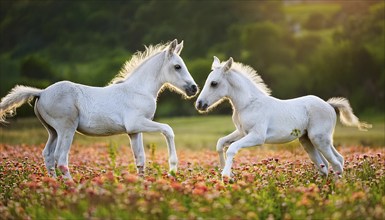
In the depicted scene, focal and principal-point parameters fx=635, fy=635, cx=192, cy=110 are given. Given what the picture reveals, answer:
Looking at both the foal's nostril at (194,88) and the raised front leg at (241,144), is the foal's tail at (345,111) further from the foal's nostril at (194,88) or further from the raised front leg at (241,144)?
the foal's nostril at (194,88)

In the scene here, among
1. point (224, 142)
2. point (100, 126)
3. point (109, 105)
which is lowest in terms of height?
point (224, 142)

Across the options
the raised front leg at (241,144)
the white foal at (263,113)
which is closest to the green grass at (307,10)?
the white foal at (263,113)

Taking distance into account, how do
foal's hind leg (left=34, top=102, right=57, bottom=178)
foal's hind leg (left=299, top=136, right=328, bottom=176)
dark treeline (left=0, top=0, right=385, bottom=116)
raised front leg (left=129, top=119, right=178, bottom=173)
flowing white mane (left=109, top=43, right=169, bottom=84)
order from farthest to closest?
dark treeline (left=0, top=0, right=385, bottom=116)
flowing white mane (left=109, top=43, right=169, bottom=84)
foal's hind leg (left=299, top=136, right=328, bottom=176)
foal's hind leg (left=34, top=102, right=57, bottom=178)
raised front leg (left=129, top=119, right=178, bottom=173)

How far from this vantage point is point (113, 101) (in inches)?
422

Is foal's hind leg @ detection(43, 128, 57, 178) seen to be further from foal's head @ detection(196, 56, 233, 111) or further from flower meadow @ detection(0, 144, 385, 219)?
foal's head @ detection(196, 56, 233, 111)

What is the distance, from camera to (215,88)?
10570mm

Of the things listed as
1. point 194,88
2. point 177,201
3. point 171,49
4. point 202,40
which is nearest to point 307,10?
point 202,40

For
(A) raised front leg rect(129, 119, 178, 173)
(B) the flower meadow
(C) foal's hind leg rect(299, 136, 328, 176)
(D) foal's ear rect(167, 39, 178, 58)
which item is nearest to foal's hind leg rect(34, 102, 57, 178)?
(A) raised front leg rect(129, 119, 178, 173)

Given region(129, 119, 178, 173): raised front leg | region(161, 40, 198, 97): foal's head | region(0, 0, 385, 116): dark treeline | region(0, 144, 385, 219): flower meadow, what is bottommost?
region(0, 144, 385, 219): flower meadow

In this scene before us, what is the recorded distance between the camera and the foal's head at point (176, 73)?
1095 cm

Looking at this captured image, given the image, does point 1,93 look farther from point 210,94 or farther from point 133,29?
point 210,94

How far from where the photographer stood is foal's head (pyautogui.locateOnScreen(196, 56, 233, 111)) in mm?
10508

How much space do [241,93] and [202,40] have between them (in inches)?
2772

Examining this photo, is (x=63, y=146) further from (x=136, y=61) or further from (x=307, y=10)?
(x=307, y=10)
